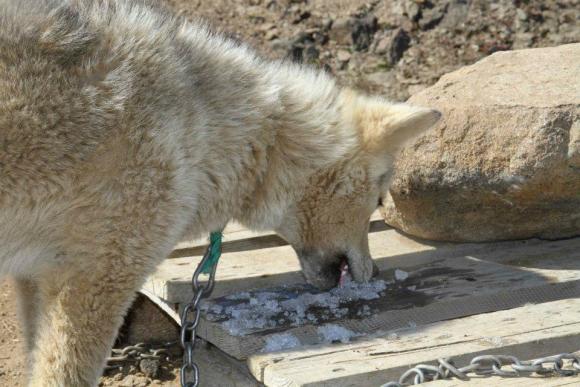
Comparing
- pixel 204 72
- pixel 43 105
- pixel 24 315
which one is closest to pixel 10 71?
pixel 43 105

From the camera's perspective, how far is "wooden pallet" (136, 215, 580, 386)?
3943 mm

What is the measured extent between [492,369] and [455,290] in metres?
0.97

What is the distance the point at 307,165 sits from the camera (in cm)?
453

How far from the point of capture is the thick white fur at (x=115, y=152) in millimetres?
3729

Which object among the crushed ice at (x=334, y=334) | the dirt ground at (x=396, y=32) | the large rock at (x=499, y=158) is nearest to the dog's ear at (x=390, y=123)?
the large rock at (x=499, y=158)

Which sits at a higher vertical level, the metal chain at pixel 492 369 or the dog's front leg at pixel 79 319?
the metal chain at pixel 492 369

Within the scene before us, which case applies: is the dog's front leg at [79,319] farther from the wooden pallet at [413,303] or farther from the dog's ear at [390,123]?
the dog's ear at [390,123]

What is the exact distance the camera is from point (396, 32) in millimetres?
7887

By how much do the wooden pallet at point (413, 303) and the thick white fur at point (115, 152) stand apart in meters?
0.56

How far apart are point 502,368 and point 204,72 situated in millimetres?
1741

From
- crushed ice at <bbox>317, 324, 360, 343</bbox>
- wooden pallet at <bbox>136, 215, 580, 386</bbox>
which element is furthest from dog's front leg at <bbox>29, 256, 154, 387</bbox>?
crushed ice at <bbox>317, 324, 360, 343</bbox>

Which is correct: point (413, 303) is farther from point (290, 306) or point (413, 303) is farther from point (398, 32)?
point (398, 32)

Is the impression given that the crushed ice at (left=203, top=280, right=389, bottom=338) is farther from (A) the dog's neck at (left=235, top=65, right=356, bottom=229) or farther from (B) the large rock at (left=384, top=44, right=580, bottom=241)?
(B) the large rock at (left=384, top=44, right=580, bottom=241)

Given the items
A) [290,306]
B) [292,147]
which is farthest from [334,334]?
[292,147]
